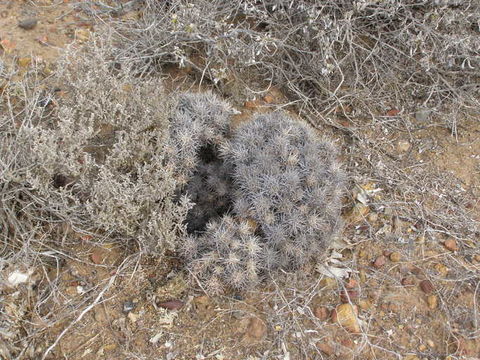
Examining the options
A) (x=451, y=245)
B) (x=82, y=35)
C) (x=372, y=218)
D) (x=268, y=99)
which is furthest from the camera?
(x=82, y=35)

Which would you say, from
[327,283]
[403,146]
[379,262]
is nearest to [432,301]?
[379,262]

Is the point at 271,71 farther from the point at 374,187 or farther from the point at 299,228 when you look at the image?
the point at 299,228

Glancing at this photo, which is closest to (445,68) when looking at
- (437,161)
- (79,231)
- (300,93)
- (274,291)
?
(437,161)

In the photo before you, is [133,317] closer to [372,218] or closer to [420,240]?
[372,218]

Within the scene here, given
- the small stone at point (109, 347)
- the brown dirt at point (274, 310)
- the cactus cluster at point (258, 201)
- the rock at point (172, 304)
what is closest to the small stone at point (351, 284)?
the brown dirt at point (274, 310)

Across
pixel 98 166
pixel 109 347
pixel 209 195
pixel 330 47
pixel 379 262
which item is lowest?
pixel 109 347

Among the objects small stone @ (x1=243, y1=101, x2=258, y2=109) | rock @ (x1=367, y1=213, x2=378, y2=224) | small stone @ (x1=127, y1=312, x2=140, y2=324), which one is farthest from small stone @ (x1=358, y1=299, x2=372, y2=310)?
small stone @ (x1=243, y1=101, x2=258, y2=109)

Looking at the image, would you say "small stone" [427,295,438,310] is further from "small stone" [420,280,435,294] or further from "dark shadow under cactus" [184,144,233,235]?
"dark shadow under cactus" [184,144,233,235]
